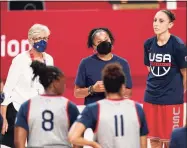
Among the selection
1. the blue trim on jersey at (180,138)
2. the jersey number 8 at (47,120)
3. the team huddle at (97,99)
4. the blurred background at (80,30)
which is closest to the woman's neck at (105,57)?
the team huddle at (97,99)

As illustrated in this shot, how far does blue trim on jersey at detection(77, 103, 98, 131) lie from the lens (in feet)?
20.4

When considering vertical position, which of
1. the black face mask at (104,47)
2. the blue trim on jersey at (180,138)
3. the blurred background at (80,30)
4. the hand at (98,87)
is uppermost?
the blurred background at (80,30)

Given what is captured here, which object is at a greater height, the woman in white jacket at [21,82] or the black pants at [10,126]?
the woman in white jacket at [21,82]

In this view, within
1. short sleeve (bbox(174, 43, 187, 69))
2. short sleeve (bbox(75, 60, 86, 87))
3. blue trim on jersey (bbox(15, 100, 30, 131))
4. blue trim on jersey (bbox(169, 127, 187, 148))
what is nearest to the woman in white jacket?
short sleeve (bbox(75, 60, 86, 87))

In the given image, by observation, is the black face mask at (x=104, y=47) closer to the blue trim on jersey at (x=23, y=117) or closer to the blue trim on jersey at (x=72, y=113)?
the blue trim on jersey at (x=72, y=113)

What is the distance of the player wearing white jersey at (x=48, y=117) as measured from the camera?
6.50 metres

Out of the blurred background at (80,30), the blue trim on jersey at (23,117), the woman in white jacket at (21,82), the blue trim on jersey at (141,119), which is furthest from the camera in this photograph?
the blurred background at (80,30)

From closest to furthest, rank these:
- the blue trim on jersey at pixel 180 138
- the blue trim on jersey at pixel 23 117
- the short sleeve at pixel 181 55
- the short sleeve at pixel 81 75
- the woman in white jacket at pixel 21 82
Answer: the blue trim on jersey at pixel 180 138 → the blue trim on jersey at pixel 23 117 → the short sleeve at pixel 81 75 → the woman in white jacket at pixel 21 82 → the short sleeve at pixel 181 55

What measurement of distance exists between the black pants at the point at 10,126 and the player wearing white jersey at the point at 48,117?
1.60 m

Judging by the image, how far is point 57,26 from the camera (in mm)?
13578

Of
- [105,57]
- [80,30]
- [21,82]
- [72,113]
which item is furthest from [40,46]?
[80,30]

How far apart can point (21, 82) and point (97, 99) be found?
750 mm

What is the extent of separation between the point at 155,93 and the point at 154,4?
8.99m

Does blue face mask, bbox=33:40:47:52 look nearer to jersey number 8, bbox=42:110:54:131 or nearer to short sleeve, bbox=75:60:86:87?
short sleeve, bbox=75:60:86:87
